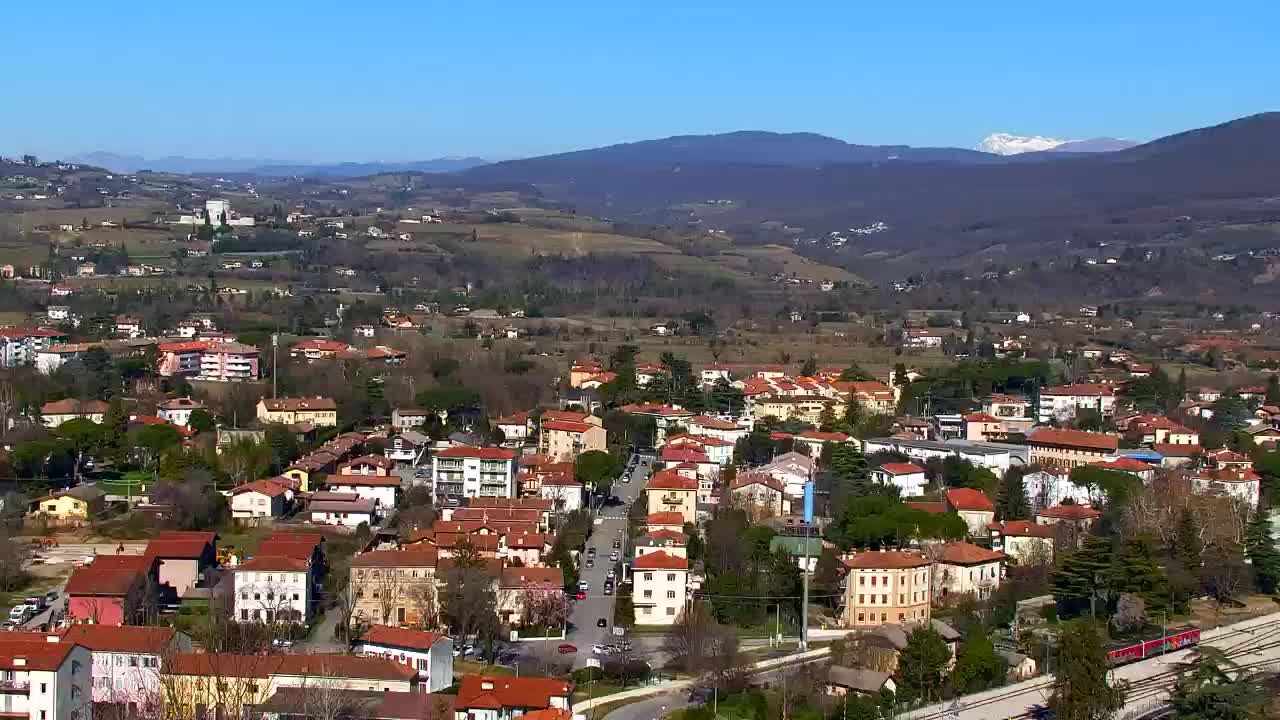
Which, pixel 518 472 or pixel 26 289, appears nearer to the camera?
pixel 518 472

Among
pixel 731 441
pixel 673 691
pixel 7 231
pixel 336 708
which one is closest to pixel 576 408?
pixel 731 441

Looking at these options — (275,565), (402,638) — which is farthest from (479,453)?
(402,638)

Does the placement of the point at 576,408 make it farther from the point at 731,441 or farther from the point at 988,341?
the point at 988,341

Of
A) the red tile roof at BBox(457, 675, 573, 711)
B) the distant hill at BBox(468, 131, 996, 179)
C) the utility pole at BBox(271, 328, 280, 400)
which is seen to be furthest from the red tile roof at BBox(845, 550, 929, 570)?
the distant hill at BBox(468, 131, 996, 179)

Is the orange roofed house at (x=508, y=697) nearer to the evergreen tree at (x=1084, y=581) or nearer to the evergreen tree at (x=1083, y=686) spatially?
the evergreen tree at (x=1083, y=686)

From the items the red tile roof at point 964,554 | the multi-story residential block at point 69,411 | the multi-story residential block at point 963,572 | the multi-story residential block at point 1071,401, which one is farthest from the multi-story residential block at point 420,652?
the multi-story residential block at point 1071,401

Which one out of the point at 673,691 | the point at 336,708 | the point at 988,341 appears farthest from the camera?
the point at 988,341

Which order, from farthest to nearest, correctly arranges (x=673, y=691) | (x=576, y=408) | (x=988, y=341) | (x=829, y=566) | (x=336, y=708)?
1. (x=988, y=341)
2. (x=576, y=408)
3. (x=829, y=566)
4. (x=673, y=691)
5. (x=336, y=708)

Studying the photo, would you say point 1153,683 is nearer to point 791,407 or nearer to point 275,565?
point 275,565
